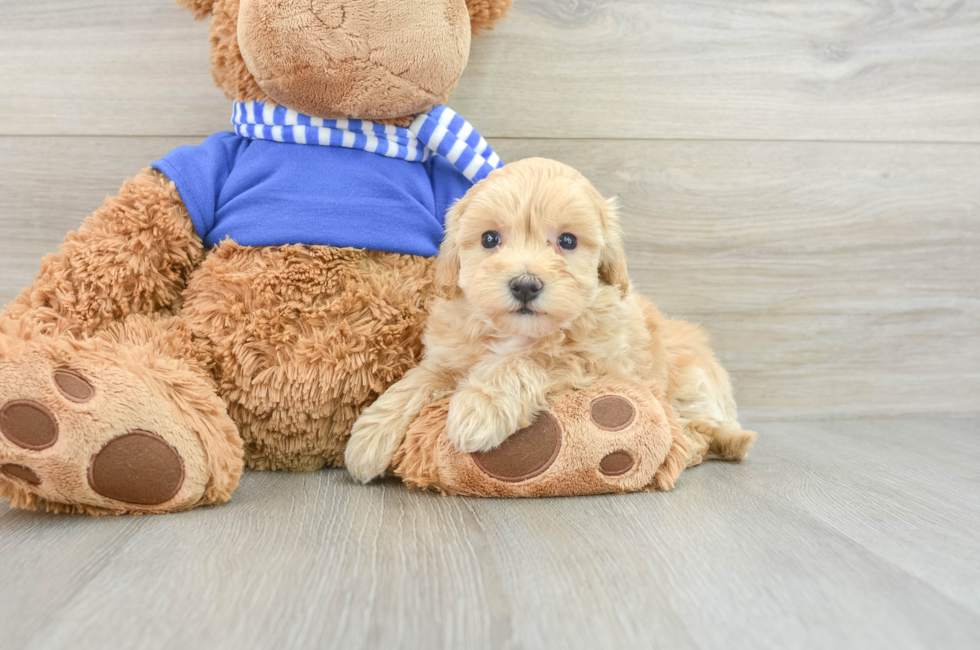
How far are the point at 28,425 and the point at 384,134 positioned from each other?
701mm

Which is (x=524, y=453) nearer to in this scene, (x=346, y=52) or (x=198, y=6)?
(x=346, y=52)

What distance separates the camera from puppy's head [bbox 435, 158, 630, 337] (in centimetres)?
95

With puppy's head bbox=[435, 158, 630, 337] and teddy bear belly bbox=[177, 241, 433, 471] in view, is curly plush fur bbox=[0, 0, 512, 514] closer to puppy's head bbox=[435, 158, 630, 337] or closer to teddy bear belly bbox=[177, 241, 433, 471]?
teddy bear belly bbox=[177, 241, 433, 471]

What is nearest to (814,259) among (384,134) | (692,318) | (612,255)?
(692,318)

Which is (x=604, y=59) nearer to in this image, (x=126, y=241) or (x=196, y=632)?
(x=126, y=241)

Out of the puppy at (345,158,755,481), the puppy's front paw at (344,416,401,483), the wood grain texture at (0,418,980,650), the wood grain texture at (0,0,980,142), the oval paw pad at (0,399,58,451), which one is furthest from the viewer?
the wood grain texture at (0,0,980,142)

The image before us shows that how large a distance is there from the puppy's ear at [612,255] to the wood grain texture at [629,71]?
1.78 feet

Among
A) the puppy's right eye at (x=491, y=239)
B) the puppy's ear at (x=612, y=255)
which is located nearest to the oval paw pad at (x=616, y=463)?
the puppy's ear at (x=612, y=255)

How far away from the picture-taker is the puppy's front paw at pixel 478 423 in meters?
0.98

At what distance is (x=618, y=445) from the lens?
1034 mm

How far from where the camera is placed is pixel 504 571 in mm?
786

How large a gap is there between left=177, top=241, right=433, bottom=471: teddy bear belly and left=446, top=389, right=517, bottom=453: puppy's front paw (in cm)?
21

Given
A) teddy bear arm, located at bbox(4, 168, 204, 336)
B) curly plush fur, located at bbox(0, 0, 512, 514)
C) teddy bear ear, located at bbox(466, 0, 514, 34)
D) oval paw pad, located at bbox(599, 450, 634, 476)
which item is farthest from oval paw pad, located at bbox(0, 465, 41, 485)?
teddy bear ear, located at bbox(466, 0, 514, 34)

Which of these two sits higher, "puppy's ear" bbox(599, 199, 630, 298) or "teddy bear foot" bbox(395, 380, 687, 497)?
"puppy's ear" bbox(599, 199, 630, 298)
